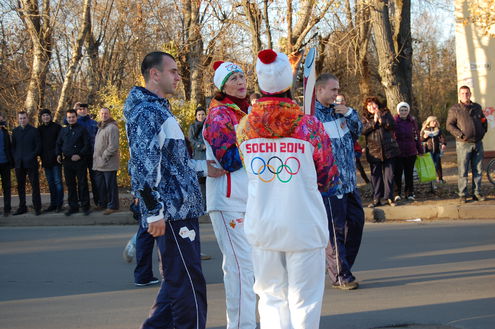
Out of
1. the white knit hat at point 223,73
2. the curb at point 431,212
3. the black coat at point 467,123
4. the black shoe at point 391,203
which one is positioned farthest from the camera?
the black shoe at point 391,203

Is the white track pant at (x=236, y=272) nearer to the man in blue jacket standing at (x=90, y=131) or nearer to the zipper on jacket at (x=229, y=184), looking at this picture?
the zipper on jacket at (x=229, y=184)

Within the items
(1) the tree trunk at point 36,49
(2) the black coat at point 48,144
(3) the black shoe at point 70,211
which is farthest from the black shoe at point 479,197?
(1) the tree trunk at point 36,49

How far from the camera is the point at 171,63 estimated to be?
164 inches

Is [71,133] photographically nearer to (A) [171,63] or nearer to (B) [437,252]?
(B) [437,252]

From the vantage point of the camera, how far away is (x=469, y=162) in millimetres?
11422

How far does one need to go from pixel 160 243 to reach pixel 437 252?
4.91 metres

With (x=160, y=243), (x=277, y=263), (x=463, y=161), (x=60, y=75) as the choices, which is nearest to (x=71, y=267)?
(x=160, y=243)

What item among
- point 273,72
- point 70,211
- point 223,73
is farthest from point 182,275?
point 70,211

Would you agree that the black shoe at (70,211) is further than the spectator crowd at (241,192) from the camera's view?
Yes

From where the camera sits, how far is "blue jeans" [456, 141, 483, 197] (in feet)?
36.9

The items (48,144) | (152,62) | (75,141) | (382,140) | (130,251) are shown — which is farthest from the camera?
(48,144)

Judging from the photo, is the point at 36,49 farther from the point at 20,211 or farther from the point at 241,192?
the point at 241,192

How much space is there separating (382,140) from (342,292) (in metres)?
5.96

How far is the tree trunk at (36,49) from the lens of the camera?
672 inches
